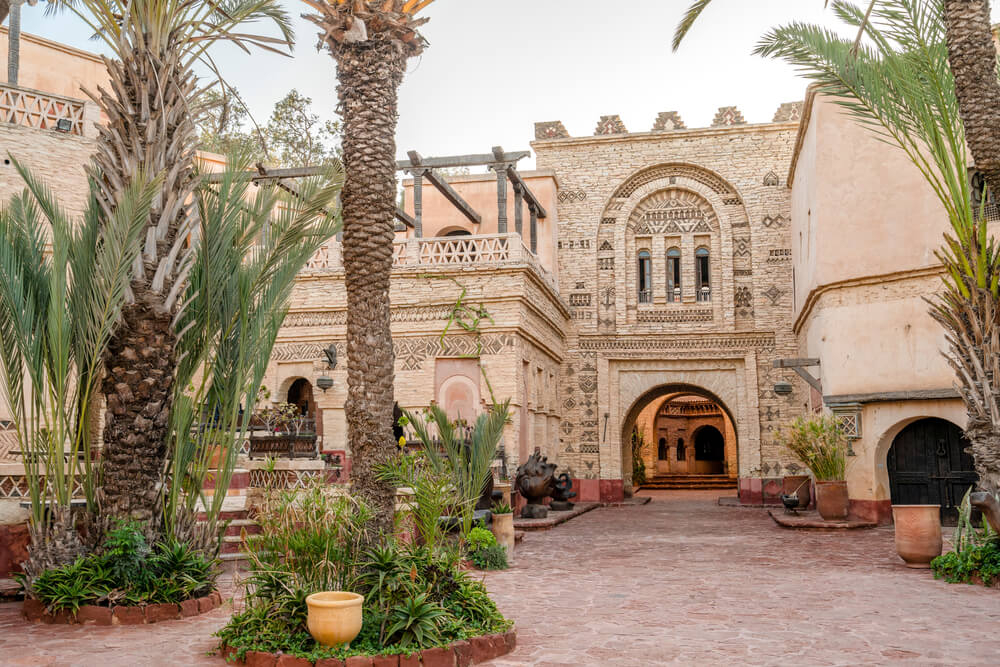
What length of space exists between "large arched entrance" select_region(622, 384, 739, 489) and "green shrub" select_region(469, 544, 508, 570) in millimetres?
20681

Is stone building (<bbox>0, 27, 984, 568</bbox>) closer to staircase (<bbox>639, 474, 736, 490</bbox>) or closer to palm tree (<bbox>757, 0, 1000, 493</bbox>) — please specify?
palm tree (<bbox>757, 0, 1000, 493</bbox>)

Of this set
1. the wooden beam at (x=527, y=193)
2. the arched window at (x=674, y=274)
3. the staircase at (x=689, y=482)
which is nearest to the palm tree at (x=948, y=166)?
the wooden beam at (x=527, y=193)

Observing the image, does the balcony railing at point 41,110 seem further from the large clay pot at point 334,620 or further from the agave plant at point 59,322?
the large clay pot at point 334,620

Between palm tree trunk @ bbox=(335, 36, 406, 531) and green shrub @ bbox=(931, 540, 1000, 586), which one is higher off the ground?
palm tree trunk @ bbox=(335, 36, 406, 531)

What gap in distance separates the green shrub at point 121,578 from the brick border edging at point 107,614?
0.05 meters

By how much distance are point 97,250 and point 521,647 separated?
4.93m

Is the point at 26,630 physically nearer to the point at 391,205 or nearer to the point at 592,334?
the point at 391,205

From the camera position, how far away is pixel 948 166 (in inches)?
364

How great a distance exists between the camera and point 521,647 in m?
6.26

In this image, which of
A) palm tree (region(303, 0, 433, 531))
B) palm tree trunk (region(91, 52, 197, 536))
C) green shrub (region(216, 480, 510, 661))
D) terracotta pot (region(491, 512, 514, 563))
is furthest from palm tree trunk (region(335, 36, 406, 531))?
terracotta pot (region(491, 512, 514, 563))

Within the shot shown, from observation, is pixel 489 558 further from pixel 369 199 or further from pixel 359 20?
pixel 359 20

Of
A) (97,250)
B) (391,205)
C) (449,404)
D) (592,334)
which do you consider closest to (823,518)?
(449,404)

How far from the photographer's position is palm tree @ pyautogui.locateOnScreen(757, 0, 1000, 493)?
9094 mm

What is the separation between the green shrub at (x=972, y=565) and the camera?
28.1ft
